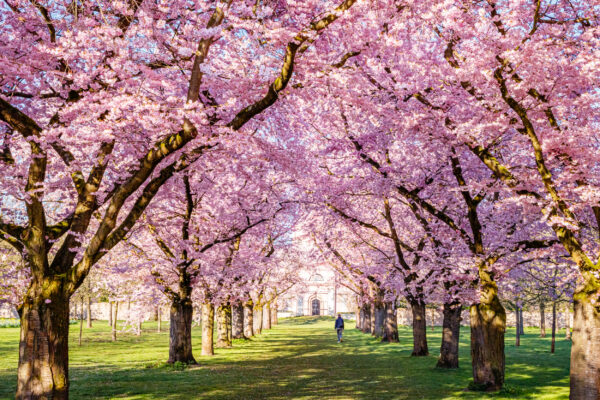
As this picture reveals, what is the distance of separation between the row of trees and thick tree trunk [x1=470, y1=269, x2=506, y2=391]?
4 centimetres

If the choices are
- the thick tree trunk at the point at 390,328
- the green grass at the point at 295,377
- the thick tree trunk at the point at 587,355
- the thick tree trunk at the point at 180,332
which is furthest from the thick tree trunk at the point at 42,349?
the thick tree trunk at the point at 390,328

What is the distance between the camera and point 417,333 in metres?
23.3

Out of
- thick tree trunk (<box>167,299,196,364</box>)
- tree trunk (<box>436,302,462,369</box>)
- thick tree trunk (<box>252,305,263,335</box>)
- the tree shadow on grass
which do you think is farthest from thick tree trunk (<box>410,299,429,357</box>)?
thick tree trunk (<box>252,305,263,335</box>)

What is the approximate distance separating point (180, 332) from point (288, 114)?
11.9 metres

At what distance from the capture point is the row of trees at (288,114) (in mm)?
8711

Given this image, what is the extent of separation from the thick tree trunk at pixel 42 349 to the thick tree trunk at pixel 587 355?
31.8 feet

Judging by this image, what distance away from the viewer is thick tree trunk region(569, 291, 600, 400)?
10.0 metres

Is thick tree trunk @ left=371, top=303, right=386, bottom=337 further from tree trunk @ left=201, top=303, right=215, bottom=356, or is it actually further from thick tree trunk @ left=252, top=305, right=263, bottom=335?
tree trunk @ left=201, top=303, right=215, bottom=356

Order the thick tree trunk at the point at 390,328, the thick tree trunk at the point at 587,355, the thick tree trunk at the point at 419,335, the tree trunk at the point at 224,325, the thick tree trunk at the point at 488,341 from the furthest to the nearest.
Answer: the thick tree trunk at the point at 390,328
the tree trunk at the point at 224,325
the thick tree trunk at the point at 419,335
the thick tree trunk at the point at 488,341
the thick tree trunk at the point at 587,355

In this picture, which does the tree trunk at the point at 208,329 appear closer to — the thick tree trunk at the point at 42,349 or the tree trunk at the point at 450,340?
the tree trunk at the point at 450,340

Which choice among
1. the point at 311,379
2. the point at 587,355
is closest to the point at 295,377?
the point at 311,379

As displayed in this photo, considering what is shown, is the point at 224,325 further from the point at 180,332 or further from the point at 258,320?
the point at 258,320

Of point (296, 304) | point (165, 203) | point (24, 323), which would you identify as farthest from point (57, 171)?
point (296, 304)

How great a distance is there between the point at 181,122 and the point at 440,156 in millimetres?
9913
